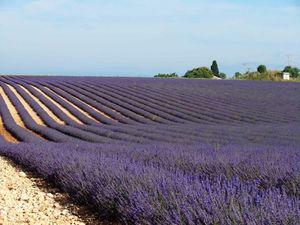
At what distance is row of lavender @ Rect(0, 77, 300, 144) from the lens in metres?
13.8

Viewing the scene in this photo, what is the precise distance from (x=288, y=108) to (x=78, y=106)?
33.7ft

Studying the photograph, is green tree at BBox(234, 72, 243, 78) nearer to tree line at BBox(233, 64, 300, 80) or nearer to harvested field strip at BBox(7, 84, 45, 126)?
tree line at BBox(233, 64, 300, 80)

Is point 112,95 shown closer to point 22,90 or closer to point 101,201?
point 22,90

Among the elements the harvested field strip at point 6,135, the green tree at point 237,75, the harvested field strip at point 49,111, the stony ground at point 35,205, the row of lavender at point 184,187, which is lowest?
the harvested field strip at point 6,135

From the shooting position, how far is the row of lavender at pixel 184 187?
2.94 meters

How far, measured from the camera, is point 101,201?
449 cm

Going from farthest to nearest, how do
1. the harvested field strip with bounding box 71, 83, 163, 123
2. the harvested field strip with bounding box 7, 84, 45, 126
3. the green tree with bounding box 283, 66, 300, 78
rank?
the green tree with bounding box 283, 66, 300, 78 < the harvested field strip with bounding box 71, 83, 163, 123 < the harvested field strip with bounding box 7, 84, 45, 126

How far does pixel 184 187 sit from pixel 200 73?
61.6 meters

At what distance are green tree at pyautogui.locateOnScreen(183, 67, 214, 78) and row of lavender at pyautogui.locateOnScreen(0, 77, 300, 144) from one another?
1138 inches

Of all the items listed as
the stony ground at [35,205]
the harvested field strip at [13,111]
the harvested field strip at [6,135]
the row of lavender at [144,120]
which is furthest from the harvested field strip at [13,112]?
the stony ground at [35,205]

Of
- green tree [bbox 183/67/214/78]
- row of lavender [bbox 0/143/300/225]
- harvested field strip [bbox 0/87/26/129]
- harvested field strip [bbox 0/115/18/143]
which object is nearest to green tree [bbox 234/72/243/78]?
green tree [bbox 183/67/214/78]

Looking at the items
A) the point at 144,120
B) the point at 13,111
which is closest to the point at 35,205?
the point at 144,120

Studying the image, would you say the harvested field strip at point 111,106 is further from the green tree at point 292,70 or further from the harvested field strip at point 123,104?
the green tree at point 292,70

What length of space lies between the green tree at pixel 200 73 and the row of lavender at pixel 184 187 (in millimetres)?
57314
